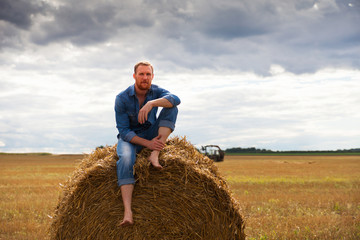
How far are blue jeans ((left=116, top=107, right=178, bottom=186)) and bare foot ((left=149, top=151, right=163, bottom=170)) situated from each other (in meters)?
0.25

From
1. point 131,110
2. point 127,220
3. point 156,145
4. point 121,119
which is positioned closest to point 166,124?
point 156,145

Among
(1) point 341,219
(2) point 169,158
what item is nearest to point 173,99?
(2) point 169,158

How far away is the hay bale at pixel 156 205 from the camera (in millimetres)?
5293

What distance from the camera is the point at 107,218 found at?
5.41 m

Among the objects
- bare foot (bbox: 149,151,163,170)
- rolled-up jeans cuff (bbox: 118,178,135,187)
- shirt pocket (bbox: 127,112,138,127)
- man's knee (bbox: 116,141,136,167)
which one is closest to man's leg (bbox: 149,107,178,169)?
bare foot (bbox: 149,151,163,170)

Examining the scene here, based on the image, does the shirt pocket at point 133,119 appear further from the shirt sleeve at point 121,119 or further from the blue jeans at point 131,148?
the blue jeans at point 131,148

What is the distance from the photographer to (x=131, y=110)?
5727mm

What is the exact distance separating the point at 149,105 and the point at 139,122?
15.0 inches

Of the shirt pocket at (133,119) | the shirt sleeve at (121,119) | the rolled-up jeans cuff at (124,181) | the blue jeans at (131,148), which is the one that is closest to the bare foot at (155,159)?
the blue jeans at (131,148)

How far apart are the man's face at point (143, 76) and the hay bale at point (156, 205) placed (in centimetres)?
107

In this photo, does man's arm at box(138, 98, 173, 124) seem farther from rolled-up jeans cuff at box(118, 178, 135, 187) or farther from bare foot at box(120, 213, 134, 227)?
bare foot at box(120, 213, 134, 227)

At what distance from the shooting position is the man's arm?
5320 millimetres

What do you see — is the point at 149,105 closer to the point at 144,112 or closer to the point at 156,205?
the point at 144,112

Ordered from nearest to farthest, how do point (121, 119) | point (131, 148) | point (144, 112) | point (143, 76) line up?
point (144, 112)
point (131, 148)
point (143, 76)
point (121, 119)
